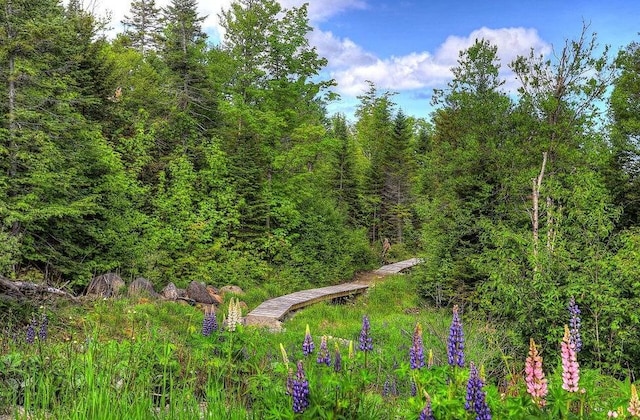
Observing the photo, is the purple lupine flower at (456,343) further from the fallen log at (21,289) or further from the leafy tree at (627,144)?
the leafy tree at (627,144)

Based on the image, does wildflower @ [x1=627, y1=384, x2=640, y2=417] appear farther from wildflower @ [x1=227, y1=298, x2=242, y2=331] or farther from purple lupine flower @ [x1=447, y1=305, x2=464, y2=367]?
wildflower @ [x1=227, y1=298, x2=242, y2=331]

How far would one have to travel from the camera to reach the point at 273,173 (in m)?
17.5

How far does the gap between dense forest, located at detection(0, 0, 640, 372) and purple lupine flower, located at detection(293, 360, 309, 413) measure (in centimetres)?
478

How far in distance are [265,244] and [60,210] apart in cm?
825

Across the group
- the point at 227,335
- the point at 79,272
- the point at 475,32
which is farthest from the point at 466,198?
the point at 227,335

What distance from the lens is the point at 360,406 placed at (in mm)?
2512

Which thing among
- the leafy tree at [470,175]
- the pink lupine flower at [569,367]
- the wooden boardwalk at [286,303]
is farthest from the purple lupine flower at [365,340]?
the leafy tree at [470,175]

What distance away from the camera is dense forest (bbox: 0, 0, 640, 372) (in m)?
7.58

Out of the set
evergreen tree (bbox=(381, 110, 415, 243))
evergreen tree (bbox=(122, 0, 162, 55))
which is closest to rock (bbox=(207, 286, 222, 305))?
evergreen tree (bbox=(381, 110, 415, 243))

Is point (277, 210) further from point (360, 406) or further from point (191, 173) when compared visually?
point (360, 406)

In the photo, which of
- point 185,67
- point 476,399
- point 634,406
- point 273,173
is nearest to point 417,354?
point 476,399

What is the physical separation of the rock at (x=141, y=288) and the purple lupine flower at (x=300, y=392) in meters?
8.67

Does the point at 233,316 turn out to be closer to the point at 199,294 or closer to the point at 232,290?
the point at 199,294

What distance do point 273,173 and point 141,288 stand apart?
8.11 meters
